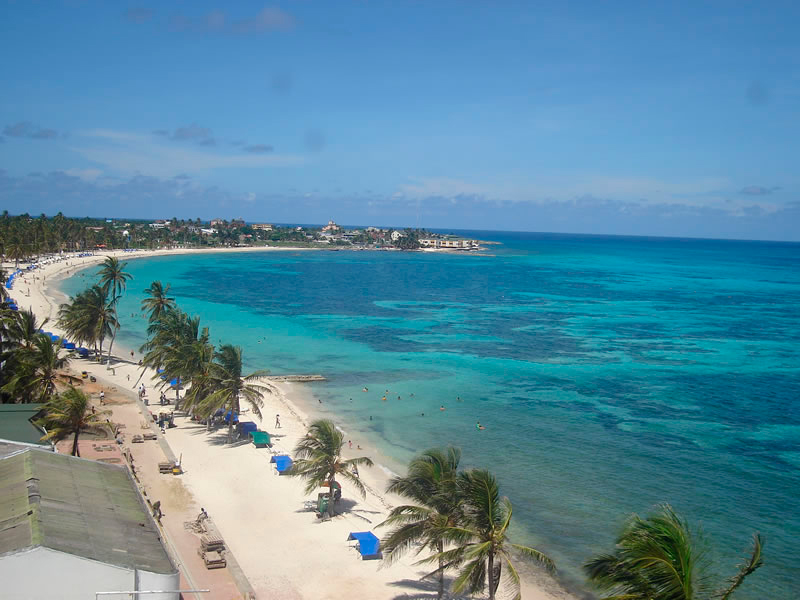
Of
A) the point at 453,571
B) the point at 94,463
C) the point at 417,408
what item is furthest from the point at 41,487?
the point at 417,408

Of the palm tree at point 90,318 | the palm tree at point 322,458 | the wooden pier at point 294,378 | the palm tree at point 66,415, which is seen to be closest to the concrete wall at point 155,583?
the palm tree at point 322,458

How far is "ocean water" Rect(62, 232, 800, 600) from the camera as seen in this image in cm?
2833

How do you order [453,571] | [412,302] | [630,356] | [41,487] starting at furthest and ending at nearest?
[412,302] → [630,356] → [453,571] → [41,487]

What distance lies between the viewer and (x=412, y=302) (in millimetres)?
97375

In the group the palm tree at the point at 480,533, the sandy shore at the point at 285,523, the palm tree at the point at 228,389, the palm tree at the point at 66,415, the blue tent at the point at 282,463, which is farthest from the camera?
the palm tree at the point at 228,389

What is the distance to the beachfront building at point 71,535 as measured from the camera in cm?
1402

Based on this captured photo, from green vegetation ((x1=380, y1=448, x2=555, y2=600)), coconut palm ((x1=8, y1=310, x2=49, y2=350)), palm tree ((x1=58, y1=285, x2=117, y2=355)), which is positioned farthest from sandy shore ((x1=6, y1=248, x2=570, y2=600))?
palm tree ((x1=58, y1=285, x2=117, y2=355))

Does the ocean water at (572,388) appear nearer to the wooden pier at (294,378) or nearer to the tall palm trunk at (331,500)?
the wooden pier at (294,378)

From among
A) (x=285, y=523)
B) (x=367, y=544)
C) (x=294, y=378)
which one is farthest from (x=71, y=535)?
(x=294, y=378)

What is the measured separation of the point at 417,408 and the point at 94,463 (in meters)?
25.1

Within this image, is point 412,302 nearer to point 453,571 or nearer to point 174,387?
point 174,387

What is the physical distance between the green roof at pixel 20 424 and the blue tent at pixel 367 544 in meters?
12.1

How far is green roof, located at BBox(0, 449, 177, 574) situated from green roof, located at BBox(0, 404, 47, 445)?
13.8 feet

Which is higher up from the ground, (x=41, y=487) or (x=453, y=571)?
(x=41, y=487)
